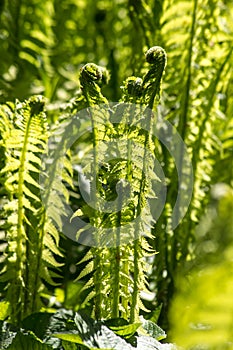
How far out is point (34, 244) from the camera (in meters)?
0.81

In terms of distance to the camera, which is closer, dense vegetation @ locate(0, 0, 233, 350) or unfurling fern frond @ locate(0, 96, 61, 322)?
dense vegetation @ locate(0, 0, 233, 350)

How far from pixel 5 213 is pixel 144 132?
8.9 inches

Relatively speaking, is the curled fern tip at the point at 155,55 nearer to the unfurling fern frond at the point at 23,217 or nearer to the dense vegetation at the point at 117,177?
the dense vegetation at the point at 117,177

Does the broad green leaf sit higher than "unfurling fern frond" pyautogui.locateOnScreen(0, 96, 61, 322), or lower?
lower

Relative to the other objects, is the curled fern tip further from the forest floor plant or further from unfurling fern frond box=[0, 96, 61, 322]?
unfurling fern frond box=[0, 96, 61, 322]

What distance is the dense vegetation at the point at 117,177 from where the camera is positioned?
0.63m

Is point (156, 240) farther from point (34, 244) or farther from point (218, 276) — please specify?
point (218, 276)

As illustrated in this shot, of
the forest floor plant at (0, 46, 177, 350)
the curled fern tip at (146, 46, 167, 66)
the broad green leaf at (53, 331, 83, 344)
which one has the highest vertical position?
the curled fern tip at (146, 46, 167, 66)

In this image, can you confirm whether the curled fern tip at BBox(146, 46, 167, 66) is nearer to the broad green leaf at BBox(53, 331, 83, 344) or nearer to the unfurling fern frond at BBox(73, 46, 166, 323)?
the unfurling fern frond at BBox(73, 46, 166, 323)

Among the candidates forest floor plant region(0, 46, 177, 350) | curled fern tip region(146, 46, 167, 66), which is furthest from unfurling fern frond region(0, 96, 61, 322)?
curled fern tip region(146, 46, 167, 66)

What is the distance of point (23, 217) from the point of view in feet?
2.55

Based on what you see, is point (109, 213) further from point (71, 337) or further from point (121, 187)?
point (71, 337)

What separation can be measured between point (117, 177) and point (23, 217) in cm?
16

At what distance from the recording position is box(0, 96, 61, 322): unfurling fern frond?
76 cm
